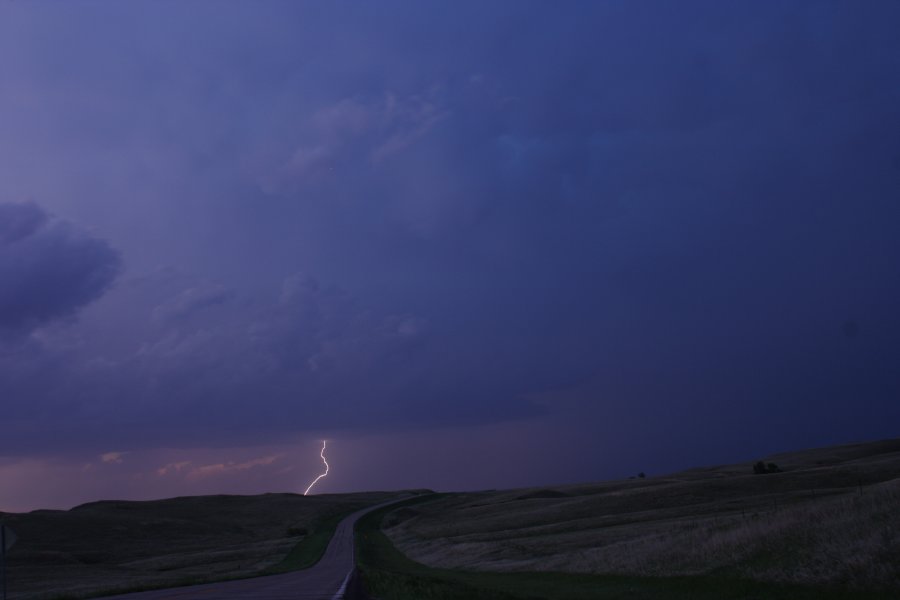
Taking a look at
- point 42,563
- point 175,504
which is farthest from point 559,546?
point 175,504

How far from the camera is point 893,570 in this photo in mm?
16656

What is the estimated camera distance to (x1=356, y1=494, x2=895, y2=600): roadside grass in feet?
59.8

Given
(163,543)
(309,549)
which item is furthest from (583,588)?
(163,543)

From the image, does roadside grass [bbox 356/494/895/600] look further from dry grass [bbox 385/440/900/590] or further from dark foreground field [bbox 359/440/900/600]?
dry grass [bbox 385/440/900/590]

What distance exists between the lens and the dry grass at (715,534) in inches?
735

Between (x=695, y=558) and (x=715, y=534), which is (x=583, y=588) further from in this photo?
(x=715, y=534)

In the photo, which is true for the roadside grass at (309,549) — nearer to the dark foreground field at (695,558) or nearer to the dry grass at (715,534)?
the dark foreground field at (695,558)

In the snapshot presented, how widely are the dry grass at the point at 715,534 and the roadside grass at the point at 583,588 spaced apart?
0.46m

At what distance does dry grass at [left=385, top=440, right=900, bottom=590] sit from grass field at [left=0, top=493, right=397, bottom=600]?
14.1m

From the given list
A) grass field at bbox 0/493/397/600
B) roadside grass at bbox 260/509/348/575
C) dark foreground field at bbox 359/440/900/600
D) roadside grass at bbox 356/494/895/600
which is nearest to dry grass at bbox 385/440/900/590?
dark foreground field at bbox 359/440/900/600

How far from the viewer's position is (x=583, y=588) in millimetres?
25203

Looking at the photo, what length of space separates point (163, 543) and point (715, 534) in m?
93.4

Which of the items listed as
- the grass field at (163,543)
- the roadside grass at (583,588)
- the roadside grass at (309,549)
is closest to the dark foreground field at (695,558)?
the roadside grass at (583,588)

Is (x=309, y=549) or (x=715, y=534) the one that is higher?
(x=715, y=534)
